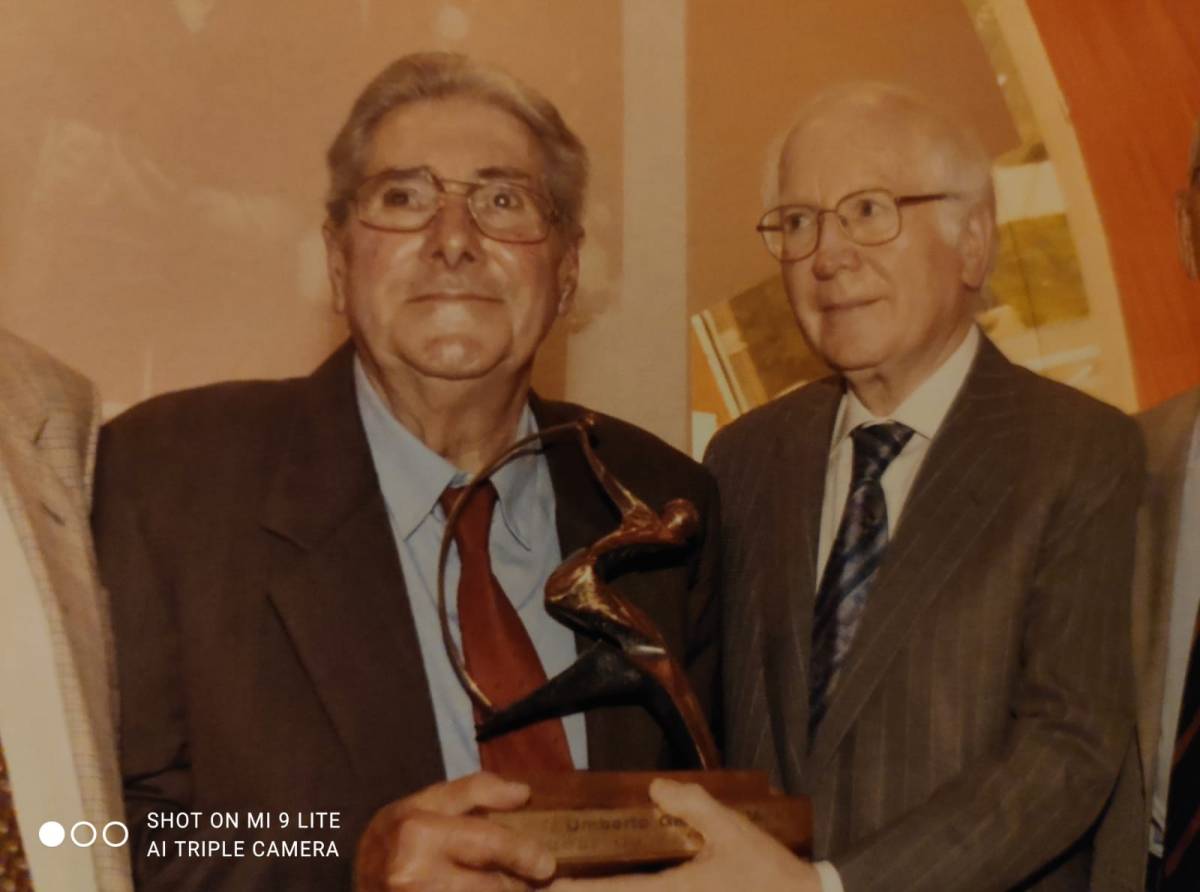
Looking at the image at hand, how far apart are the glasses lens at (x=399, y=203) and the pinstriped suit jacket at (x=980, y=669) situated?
0.65 meters

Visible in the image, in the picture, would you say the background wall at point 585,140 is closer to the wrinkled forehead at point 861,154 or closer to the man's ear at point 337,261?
the man's ear at point 337,261

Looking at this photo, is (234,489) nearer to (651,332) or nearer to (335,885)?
(335,885)

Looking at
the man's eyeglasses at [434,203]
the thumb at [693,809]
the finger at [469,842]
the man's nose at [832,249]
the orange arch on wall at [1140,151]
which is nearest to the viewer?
the finger at [469,842]

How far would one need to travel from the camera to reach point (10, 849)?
1.35m

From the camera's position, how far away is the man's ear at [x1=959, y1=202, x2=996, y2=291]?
1.88 meters

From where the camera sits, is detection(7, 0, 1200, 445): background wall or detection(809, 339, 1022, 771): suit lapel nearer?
detection(809, 339, 1022, 771): suit lapel

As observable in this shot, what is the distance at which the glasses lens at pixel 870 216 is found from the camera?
183 centimetres

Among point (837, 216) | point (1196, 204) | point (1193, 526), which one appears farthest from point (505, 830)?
point (1196, 204)

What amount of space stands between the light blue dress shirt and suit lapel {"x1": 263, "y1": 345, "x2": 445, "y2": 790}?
30 mm

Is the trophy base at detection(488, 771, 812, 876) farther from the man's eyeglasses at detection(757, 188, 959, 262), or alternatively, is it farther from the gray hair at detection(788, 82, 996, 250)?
the gray hair at detection(788, 82, 996, 250)

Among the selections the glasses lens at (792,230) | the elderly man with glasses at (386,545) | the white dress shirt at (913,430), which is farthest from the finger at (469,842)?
the glasses lens at (792,230)

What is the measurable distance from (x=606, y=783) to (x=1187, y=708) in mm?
812

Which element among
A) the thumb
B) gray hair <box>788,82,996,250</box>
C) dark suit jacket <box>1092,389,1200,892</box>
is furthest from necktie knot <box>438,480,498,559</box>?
dark suit jacket <box>1092,389,1200,892</box>

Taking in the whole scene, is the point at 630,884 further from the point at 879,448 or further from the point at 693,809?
the point at 879,448
